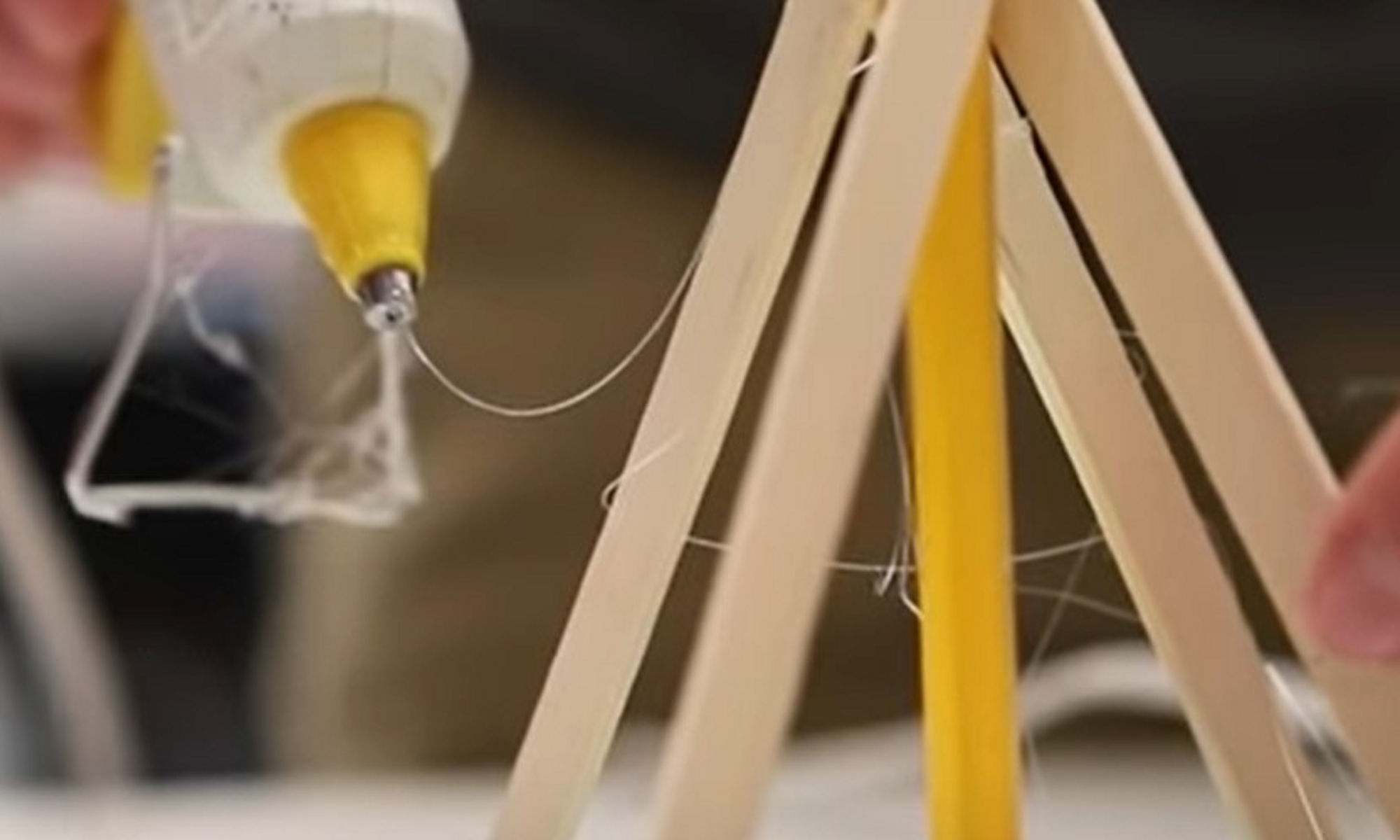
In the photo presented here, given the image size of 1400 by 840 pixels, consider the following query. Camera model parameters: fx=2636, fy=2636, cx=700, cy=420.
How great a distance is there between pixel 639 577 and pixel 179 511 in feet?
1.74

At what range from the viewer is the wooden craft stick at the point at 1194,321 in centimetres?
24

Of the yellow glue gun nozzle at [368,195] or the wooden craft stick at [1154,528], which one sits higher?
the yellow glue gun nozzle at [368,195]

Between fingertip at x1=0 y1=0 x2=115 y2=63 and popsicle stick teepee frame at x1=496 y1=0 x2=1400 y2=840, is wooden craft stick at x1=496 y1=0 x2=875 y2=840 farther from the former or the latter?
fingertip at x1=0 y1=0 x2=115 y2=63

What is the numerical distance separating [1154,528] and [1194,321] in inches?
1.0

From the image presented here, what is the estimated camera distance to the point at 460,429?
0.63 metres

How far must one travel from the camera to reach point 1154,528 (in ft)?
0.84

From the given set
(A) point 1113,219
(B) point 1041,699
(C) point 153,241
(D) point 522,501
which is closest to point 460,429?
(D) point 522,501

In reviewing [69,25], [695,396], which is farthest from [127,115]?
[695,396]

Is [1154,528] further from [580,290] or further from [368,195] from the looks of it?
[580,290]

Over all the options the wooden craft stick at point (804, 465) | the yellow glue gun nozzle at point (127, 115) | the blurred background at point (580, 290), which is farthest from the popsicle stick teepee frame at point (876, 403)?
the blurred background at point (580, 290)

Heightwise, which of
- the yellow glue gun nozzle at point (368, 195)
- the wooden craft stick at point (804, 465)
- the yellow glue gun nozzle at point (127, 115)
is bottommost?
the wooden craft stick at point (804, 465)

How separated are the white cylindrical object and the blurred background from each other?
0.93ft

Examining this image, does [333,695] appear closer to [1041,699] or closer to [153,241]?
[1041,699]

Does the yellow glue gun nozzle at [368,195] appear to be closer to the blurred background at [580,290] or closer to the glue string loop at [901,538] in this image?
the glue string loop at [901,538]
